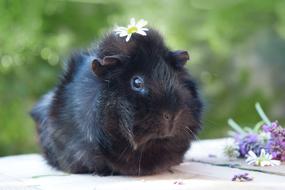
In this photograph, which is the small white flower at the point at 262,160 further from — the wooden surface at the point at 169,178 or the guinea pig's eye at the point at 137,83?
the guinea pig's eye at the point at 137,83

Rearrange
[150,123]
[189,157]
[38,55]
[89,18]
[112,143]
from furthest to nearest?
[89,18] < [38,55] < [189,157] < [112,143] < [150,123]

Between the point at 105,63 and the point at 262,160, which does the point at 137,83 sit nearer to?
the point at 105,63

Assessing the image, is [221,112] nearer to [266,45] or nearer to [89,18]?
[266,45]

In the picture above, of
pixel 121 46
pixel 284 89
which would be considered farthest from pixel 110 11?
pixel 121 46

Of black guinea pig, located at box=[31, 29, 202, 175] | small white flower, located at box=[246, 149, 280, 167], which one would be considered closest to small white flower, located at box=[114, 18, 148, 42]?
black guinea pig, located at box=[31, 29, 202, 175]

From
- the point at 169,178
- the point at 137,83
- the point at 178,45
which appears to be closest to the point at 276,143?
the point at 169,178

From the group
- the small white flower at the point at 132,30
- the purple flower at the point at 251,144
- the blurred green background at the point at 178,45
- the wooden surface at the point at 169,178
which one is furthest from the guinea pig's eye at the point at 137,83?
the blurred green background at the point at 178,45

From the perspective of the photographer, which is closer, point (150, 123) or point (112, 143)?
point (150, 123)
